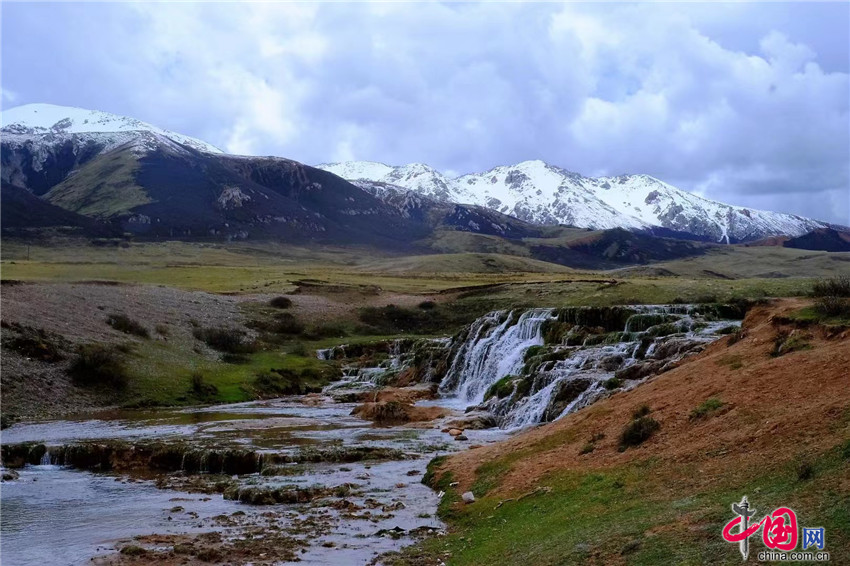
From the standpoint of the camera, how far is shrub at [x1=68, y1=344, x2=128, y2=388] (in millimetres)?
54094

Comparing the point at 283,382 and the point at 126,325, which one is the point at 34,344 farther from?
the point at 283,382

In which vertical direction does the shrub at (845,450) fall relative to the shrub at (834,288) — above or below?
below

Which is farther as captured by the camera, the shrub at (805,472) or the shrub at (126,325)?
the shrub at (126,325)

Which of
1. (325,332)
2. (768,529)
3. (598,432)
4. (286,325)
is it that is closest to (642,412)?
(598,432)

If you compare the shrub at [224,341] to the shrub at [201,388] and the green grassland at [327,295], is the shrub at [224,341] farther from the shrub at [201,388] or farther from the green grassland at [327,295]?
the shrub at [201,388]

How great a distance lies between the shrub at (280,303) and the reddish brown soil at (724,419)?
74147 millimetres

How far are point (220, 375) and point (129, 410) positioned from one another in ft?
37.7

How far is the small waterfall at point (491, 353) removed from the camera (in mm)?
57938

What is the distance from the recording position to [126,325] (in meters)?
67.3

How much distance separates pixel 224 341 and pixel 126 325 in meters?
10.6

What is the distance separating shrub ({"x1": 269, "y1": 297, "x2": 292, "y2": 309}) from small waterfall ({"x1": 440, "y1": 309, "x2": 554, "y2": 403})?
1618 inches

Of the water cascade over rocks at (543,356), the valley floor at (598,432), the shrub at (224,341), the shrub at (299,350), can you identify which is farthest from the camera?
the shrub at (299,350)

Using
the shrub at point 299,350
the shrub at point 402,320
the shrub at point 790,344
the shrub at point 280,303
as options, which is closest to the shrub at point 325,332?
the shrub at point 402,320

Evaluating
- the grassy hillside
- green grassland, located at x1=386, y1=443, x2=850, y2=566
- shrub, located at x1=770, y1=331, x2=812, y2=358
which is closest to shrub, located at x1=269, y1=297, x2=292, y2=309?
the grassy hillside
